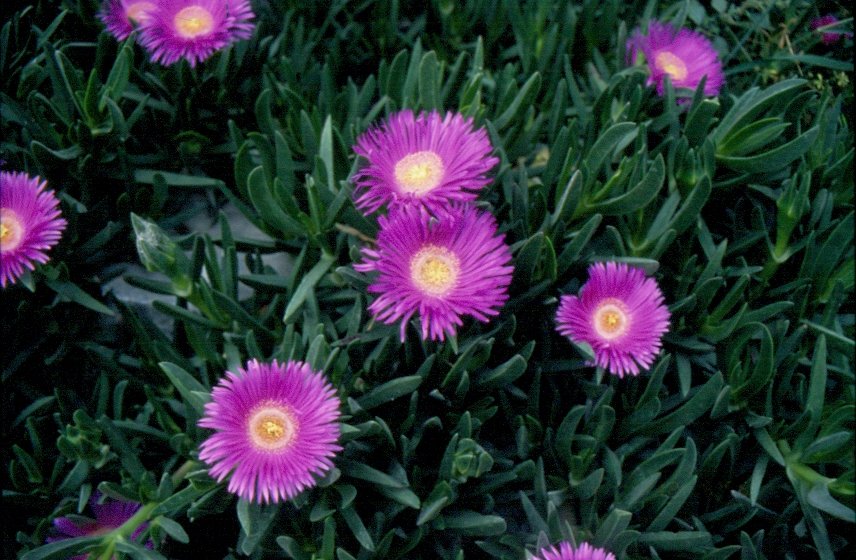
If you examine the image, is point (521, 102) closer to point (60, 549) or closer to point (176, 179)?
point (176, 179)

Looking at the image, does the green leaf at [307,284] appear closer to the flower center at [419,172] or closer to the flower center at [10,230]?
the flower center at [419,172]

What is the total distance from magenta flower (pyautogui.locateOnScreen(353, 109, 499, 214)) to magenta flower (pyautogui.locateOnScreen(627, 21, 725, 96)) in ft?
1.55

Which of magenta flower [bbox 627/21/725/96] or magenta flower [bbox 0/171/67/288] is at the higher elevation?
magenta flower [bbox 627/21/725/96]

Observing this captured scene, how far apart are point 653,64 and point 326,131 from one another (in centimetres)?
57

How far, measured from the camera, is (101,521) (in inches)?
45.9

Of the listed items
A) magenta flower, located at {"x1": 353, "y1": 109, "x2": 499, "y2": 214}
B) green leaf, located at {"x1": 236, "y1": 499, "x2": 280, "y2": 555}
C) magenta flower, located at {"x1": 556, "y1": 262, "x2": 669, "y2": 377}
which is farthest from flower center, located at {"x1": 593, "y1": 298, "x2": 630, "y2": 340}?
green leaf, located at {"x1": 236, "y1": 499, "x2": 280, "y2": 555}

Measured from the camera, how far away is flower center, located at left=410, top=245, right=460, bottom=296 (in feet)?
3.32

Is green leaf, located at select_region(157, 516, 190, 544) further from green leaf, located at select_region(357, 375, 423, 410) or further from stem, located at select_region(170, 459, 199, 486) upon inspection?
green leaf, located at select_region(357, 375, 423, 410)

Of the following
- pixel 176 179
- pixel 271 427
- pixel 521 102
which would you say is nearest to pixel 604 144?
pixel 521 102

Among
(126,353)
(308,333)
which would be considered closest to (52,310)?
(126,353)

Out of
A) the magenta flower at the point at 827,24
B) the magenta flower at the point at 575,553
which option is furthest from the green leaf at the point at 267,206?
the magenta flower at the point at 827,24

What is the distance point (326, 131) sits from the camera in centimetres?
122

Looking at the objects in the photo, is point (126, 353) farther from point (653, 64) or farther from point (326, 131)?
point (653, 64)

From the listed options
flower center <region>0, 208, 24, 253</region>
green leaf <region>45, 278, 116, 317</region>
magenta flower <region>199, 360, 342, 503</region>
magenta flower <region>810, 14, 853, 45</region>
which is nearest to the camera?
magenta flower <region>199, 360, 342, 503</region>
